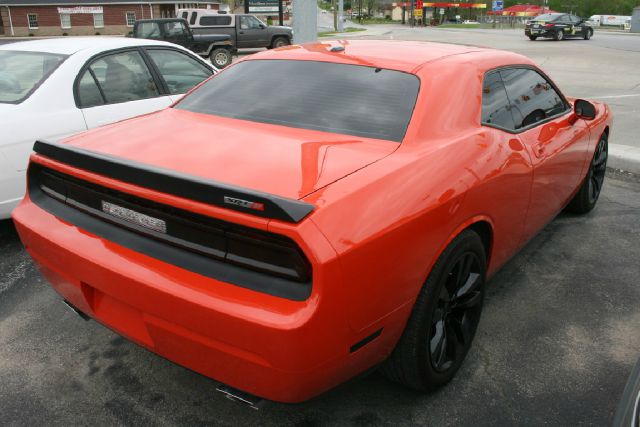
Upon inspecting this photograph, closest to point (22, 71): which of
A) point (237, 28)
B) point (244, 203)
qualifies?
point (244, 203)

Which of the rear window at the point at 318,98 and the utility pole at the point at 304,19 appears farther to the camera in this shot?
the utility pole at the point at 304,19

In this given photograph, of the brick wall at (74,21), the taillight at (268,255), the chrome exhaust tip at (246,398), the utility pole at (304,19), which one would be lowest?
the chrome exhaust tip at (246,398)

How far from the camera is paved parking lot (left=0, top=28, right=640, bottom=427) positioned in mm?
2533

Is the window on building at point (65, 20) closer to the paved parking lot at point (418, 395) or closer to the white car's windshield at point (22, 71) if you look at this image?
the white car's windshield at point (22, 71)

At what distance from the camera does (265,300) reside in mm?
1942

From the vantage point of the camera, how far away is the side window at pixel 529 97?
11.0 ft

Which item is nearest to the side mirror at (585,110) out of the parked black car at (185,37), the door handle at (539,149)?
the door handle at (539,149)

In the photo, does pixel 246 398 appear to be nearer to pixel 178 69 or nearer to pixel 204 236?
pixel 204 236

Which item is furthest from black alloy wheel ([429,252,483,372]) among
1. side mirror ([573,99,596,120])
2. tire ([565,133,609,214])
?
tire ([565,133,609,214])

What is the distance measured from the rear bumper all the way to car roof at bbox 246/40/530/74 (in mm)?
1519

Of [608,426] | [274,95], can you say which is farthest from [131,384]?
[608,426]

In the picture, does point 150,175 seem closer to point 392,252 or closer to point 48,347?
point 392,252

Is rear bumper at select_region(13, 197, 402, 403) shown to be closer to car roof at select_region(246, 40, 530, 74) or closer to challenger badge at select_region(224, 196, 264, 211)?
challenger badge at select_region(224, 196, 264, 211)

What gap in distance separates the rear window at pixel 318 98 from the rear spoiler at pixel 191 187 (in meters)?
0.84
